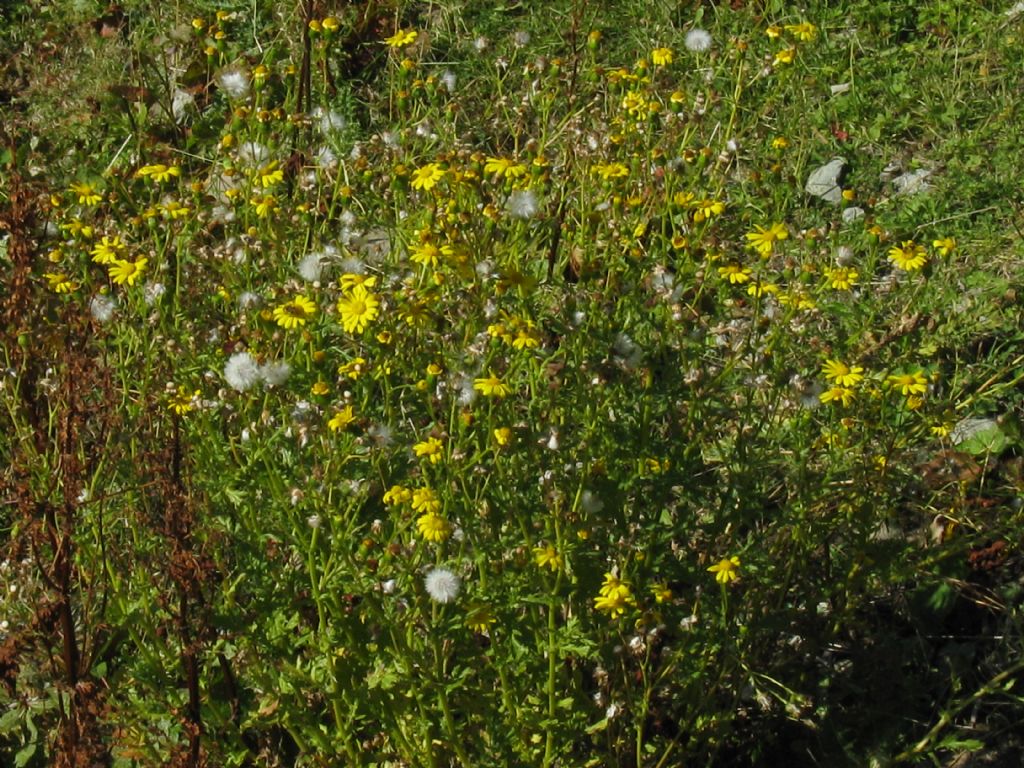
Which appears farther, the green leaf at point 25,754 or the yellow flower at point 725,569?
the green leaf at point 25,754

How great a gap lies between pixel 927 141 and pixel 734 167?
69cm

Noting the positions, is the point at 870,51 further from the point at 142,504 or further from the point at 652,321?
the point at 142,504

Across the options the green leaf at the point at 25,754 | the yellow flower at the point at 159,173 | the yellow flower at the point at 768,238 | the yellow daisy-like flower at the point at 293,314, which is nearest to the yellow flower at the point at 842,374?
the yellow flower at the point at 768,238

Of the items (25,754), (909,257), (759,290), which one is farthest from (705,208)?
(25,754)

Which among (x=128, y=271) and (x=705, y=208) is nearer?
(x=128, y=271)

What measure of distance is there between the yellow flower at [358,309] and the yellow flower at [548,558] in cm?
54

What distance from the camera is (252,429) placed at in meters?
2.64

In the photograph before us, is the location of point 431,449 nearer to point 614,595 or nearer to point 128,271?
point 614,595

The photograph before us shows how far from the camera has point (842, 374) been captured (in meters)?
2.76

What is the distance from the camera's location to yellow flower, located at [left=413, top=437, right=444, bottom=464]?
249cm

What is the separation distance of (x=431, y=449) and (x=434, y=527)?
0.15 metres

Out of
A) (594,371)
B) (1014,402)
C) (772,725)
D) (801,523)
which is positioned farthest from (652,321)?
(1014,402)

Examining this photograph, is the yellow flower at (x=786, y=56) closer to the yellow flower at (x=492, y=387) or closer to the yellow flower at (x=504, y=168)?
the yellow flower at (x=504, y=168)

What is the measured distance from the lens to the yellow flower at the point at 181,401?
111 inches
